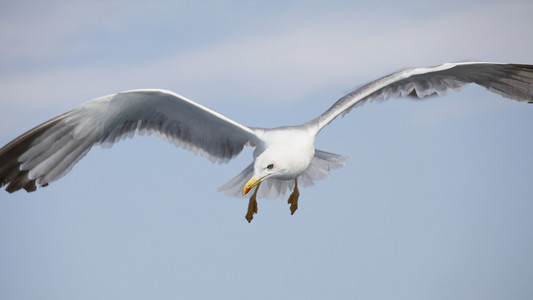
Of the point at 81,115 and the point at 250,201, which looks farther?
the point at 250,201

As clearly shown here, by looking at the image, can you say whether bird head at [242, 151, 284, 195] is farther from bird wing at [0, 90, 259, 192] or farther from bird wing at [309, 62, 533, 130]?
bird wing at [309, 62, 533, 130]

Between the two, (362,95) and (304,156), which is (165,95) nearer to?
(304,156)

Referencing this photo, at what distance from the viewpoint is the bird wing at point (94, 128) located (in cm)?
561

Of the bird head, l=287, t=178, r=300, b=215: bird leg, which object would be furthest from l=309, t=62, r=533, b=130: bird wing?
the bird head

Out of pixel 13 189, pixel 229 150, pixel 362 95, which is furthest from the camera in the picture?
pixel 229 150

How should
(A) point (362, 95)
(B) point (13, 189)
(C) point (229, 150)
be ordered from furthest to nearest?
1. (C) point (229, 150)
2. (A) point (362, 95)
3. (B) point (13, 189)

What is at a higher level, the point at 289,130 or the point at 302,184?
the point at 289,130

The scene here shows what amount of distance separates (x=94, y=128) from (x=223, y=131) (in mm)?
1077

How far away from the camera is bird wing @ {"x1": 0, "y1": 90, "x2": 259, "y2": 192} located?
5.61 m

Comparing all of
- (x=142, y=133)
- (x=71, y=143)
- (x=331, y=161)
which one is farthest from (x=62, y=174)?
(x=331, y=161)

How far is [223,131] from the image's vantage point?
6.27 meters

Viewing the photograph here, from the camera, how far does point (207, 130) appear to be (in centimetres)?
631

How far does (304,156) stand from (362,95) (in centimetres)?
77

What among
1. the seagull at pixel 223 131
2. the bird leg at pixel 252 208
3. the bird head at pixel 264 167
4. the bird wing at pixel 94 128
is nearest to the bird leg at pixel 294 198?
the seagull at pixel 223 131
